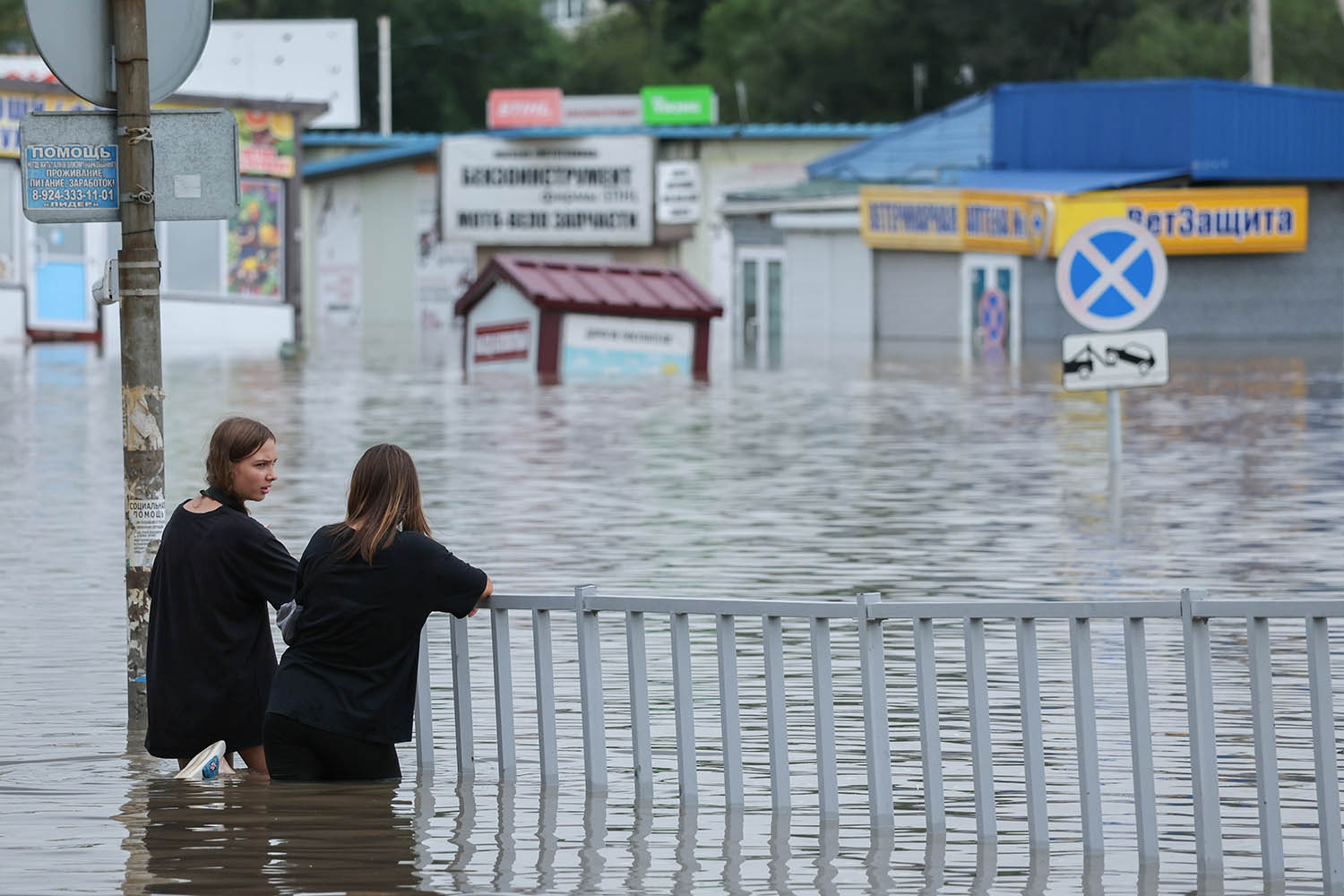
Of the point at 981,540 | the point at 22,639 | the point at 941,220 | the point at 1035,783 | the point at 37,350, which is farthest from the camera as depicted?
the point at 941,220

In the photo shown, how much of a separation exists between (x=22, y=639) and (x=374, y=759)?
3.70 metres

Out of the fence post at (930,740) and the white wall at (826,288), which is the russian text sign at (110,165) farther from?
the white wall at (826,288)

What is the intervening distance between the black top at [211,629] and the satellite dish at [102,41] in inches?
57.0

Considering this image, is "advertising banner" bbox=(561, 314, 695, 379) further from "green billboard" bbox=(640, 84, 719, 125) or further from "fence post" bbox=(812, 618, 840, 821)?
"green billboard" bbox=(640, 84, 719, 125)

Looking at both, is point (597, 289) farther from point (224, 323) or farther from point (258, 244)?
point (258, 244)

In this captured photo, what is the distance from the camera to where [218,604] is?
6.74m

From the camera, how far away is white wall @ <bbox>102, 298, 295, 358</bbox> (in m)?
44.9

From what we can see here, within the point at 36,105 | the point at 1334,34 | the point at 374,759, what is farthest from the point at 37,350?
the point at 1334,34

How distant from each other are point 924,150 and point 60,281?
18.0m

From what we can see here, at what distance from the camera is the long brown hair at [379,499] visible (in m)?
6.43

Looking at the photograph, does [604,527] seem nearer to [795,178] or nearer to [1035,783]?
[1035,783]

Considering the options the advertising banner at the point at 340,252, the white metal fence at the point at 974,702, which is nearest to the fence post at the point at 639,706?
the white metal fence at the point at 974,702

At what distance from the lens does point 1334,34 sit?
7381cm

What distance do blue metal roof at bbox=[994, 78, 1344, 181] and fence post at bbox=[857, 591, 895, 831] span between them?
3843 cm
